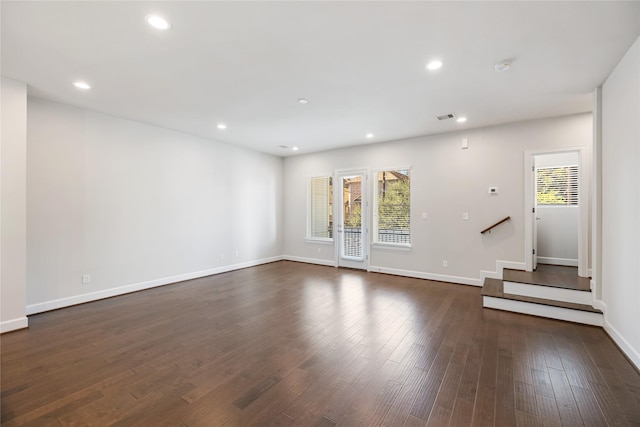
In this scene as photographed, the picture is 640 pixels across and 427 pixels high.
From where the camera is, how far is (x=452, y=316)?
143 inches

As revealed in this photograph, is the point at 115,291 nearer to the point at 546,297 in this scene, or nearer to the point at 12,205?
the point at 12,205

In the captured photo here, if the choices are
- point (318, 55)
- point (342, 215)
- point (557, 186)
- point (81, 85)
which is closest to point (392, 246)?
point (342, 215)

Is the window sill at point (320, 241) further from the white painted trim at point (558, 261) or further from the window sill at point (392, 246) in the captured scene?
the white painted trim at point (558, 261)

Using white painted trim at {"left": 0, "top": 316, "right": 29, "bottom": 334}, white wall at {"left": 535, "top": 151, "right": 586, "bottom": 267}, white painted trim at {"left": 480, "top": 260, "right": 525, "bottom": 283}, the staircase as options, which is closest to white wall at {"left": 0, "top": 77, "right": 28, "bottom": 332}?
white painted trim at {"left": 0, "top": 316, "right": 29, "bottom": 334}

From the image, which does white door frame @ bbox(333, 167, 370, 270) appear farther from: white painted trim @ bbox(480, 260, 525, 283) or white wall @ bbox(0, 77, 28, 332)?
white wall @ bbox(0, 77, 28, 332)

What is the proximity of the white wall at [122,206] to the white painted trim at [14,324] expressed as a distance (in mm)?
475

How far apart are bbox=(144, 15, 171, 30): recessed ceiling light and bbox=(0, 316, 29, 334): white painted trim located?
12.2ft

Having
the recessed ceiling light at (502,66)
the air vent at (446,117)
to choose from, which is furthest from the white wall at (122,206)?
the recessed ceiling light at (502,66)

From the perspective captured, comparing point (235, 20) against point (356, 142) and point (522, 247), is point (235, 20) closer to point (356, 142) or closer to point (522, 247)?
point (356, 142)

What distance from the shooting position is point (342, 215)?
22.4 ft

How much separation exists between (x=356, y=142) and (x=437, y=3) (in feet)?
13.7

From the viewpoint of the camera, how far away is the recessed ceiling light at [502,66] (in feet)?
9.27

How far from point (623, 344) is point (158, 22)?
17.1ft

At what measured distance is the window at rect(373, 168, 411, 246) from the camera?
19.2ft
